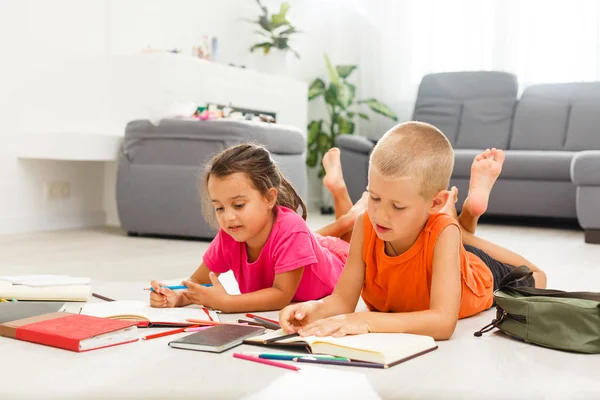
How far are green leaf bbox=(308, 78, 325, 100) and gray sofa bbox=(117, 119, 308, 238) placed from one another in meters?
2.40

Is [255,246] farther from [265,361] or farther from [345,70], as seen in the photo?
[345,70]

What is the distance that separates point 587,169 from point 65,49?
9.92ft

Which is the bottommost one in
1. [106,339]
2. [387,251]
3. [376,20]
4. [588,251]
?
[588,251]

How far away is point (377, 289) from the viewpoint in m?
1.66

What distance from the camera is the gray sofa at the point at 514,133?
4.72 m

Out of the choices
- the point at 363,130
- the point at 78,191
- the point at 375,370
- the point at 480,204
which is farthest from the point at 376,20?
the point at 375,370

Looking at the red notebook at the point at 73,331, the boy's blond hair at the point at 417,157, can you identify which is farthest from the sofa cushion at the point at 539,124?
the red notebook at the point at 73,331

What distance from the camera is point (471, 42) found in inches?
230

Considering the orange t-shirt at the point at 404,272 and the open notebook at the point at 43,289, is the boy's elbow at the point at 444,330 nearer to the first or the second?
the orange t-shirt at the point at 404,272

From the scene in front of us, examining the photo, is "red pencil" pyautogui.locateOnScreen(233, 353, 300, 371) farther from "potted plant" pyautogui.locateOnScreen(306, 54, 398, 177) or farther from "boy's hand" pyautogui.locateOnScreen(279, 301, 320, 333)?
"potted plant" pyautogui.locateOnScreen(306, 54, 398, 177)

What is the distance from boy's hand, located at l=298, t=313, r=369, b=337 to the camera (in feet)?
4.52

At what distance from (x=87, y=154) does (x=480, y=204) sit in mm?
2366

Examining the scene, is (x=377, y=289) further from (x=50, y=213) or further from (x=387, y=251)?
(x=50, y=213)

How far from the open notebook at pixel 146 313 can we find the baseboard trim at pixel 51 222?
2227 mm
